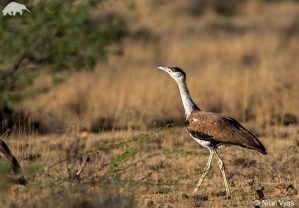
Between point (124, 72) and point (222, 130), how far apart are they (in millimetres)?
9207

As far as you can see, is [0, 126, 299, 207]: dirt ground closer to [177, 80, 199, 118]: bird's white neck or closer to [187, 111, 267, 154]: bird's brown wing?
[187, 111, 267, 154]: bird's brown wing

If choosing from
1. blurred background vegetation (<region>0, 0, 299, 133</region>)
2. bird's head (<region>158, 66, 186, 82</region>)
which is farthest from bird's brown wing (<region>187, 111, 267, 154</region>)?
blurred background vegetation (<region>0, 0, 299, 133</region>)

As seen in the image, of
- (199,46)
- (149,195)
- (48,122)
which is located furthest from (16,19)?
(199,46)

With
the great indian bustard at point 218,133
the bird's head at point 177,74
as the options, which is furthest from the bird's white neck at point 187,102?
the great indian bustard at point 218,133

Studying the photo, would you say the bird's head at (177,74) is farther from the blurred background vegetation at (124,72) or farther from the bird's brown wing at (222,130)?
the blurred background vegetation at (124,72)

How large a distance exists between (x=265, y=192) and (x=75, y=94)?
582 centimetres

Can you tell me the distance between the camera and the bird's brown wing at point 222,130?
880 centimetres

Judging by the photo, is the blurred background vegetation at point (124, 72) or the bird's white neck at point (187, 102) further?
the blurred background vegetation at point (124, 72)

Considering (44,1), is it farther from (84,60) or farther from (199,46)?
(199,46)

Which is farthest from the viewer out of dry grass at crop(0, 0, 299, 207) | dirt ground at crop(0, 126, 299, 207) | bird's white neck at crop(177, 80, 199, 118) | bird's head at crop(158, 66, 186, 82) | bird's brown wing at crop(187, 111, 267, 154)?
bird's head at crop(158, 66, 186, 82)

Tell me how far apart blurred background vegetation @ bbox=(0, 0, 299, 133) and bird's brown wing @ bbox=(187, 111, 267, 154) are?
261 centimetres

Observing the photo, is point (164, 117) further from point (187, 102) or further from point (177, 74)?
point (187, 102)

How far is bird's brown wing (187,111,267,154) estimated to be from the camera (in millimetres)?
8805

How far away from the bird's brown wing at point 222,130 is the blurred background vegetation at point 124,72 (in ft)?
8.57
